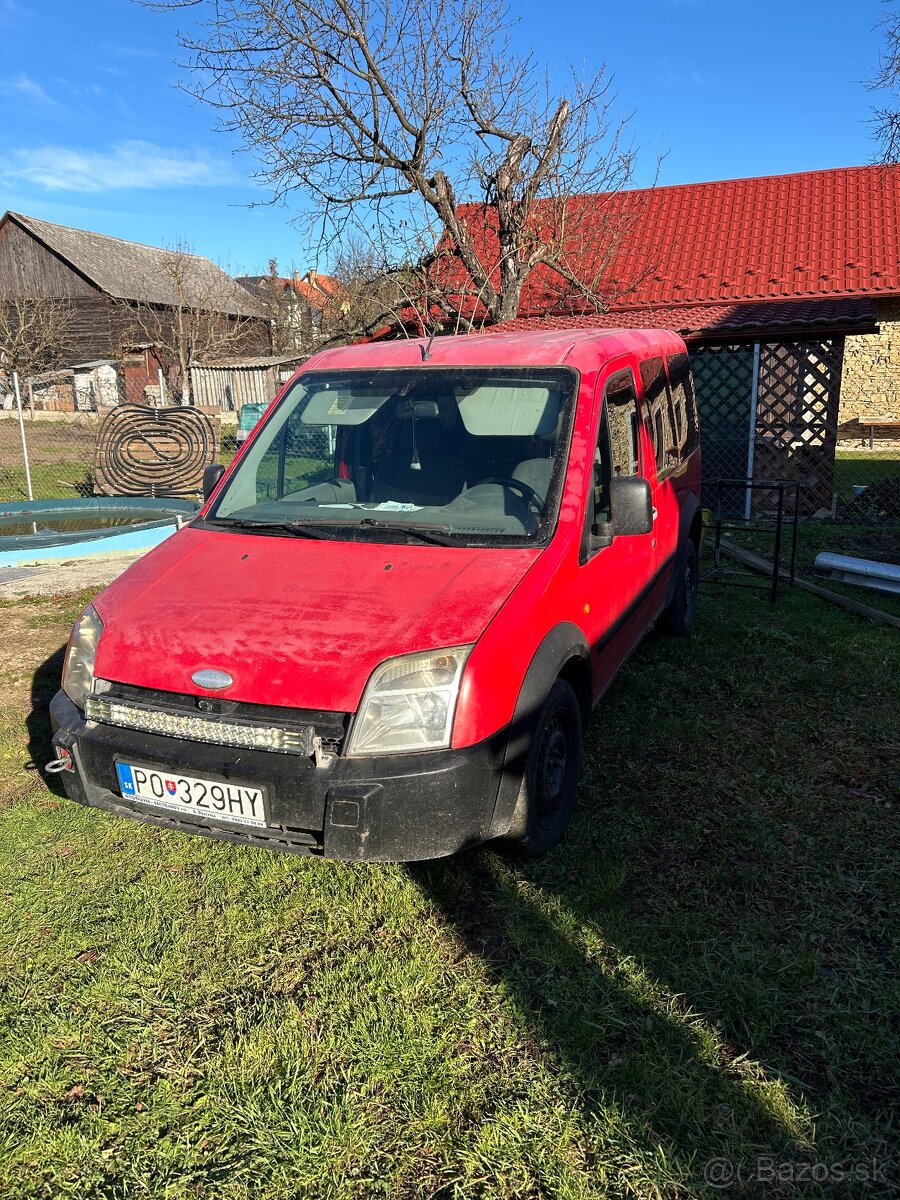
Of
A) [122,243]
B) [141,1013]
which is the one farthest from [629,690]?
[122,243]

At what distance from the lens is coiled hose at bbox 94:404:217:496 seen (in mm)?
14062

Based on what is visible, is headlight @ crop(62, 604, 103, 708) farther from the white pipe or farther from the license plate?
the white pipe

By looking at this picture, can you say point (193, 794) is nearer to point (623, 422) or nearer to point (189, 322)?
point (623, 422)

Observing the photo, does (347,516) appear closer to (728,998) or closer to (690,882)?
(690,882)

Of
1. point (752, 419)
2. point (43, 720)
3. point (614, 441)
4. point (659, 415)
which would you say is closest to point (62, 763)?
point (43, 720)

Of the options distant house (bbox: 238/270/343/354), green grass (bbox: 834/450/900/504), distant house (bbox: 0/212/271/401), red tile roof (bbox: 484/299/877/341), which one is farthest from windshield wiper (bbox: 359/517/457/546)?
distant house (bbox: 238/270/343/354)

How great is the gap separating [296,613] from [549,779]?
1.20 m

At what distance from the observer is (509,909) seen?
10.0 ft

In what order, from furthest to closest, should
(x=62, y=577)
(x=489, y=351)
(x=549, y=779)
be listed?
(x=62, y=577) < (x=489, y=351) < (x=549, y=779)

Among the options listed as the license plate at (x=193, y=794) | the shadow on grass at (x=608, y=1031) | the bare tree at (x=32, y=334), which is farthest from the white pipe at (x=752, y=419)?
the bare tree at (x=32, y=334)

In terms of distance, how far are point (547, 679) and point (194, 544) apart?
5.38 ft

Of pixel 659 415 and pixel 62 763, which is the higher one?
pixel 659 415

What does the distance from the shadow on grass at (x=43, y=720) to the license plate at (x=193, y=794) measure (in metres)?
1.27

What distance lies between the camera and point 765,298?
14992mm
